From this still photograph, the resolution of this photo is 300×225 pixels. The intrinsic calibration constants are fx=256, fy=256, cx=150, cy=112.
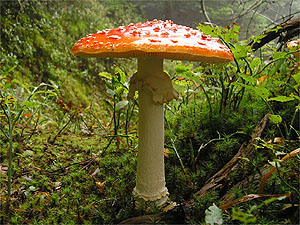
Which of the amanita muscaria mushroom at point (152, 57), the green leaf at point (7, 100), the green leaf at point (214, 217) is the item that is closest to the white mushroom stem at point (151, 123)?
the amanita muscaria mushroom at point (152, 57)

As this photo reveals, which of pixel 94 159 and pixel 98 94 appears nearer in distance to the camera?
pixel 94 159

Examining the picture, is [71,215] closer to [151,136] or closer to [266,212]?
[151,136]

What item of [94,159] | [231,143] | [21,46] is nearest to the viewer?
[231,143]

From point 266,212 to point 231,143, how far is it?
0.72m

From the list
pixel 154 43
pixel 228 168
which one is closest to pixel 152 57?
Answer: pixel 154 43

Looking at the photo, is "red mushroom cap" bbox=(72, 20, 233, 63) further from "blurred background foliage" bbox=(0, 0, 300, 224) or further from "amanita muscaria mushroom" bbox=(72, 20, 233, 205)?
"blurred background foliage" bbox=(0, 0, 300, 224)

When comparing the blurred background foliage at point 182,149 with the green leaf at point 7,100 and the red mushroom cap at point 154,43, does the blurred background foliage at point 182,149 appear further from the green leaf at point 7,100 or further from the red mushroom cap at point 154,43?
the red mushroom cap at point 154,43

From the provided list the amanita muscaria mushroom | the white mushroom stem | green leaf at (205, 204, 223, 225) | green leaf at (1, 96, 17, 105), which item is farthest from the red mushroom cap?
green leaf at (205, 204, 223, 225)

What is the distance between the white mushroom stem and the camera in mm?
1718

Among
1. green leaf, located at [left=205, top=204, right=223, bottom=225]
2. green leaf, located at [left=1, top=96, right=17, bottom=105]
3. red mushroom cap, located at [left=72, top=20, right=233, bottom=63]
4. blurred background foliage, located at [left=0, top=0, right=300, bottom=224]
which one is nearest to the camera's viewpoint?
green leaf, located at [left=205, top=204, right=223, bottom=225]

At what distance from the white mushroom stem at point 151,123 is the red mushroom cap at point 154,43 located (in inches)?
9.6

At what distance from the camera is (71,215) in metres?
1.79

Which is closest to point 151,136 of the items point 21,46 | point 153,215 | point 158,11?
point 153,215

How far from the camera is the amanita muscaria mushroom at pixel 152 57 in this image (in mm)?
1318
